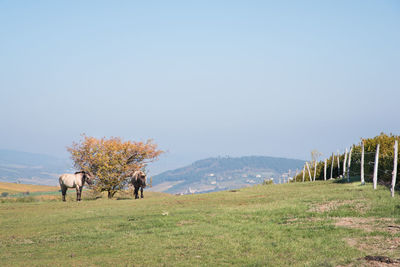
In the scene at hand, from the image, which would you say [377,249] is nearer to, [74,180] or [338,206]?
[338,206]

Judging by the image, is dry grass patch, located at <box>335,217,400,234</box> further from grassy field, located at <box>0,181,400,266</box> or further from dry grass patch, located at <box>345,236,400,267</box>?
dry grass patch, located at <box>345,236,400,267</box>

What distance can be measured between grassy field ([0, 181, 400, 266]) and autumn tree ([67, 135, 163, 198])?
75.9 feet

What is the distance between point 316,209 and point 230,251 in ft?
34.1

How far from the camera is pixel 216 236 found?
60.8 ft

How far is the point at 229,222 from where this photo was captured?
22219mm

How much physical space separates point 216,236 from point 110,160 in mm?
35392

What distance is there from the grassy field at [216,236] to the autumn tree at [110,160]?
2313 cm

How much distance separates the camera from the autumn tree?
51.6 metres

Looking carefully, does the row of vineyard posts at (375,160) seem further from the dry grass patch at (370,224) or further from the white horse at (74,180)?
the white horse at (74,180)

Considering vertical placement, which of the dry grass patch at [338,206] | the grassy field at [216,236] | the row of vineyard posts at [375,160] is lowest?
the grassy field at [216,236]

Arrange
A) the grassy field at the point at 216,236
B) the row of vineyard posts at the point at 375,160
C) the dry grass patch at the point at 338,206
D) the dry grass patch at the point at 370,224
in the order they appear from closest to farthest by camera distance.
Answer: the grassy field at the point at 216,236
the dry grass patch at the point at 370,224
the dry grass patch at the point at 338,206
the row of vineyard posts at the point at 375,160

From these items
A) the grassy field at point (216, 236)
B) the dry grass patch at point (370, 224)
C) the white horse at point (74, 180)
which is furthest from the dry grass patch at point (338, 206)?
the white horse at point (74, 180)

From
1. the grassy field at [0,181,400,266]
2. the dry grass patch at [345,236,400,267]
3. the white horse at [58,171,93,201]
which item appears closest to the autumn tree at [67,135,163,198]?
the white horse at [58,171,93,201]

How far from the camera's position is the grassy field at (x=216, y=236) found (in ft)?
48.4
